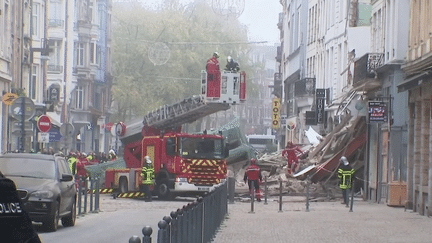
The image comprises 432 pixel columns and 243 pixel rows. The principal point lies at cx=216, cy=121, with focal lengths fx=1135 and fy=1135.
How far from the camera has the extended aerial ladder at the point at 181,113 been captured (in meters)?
43.4

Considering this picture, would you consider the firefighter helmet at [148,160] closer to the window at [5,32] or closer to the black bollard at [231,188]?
the black bollard at [231,188]

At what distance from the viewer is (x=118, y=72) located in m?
93.9

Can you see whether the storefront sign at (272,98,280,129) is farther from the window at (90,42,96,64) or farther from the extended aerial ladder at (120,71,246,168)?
the extended aerial ladder at (120,71,246,168)

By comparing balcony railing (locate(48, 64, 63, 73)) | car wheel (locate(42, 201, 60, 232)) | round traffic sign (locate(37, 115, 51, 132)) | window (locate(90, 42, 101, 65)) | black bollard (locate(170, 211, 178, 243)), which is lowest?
car wheel (locate(42, 201, 60, 232))

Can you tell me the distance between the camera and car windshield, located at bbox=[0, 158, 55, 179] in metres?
20.7

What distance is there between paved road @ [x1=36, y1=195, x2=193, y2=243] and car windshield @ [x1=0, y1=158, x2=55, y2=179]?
1.08 meters

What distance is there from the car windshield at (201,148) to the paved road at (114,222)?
1780mm

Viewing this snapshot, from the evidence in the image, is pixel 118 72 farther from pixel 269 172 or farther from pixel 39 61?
pixel 269 172

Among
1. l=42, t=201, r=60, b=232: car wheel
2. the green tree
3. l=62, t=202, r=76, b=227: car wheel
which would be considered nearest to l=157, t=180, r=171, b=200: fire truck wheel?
l=62, t=202, r=76, b=227: car wheel

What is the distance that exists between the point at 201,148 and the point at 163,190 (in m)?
2.03

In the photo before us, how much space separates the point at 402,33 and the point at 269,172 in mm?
15347

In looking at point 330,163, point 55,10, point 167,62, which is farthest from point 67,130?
point 167,62

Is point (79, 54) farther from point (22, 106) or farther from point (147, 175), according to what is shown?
point (22, 106)

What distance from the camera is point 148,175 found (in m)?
38.5
